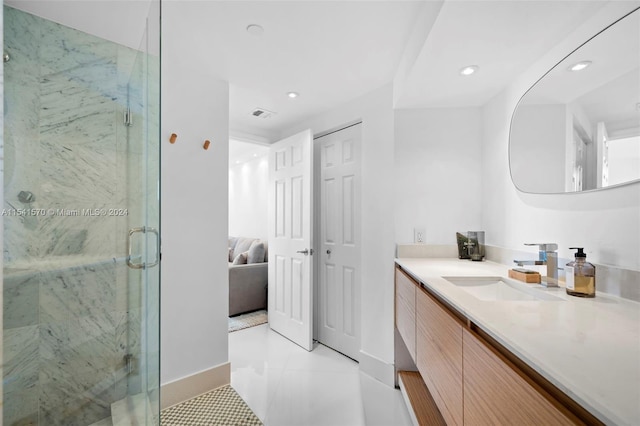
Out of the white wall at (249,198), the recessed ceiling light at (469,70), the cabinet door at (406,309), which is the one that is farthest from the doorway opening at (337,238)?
the white wall at (249,198)

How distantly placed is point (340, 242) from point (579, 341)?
6.92ft

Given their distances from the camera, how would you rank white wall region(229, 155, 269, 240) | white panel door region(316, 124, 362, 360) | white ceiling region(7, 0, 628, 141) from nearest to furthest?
white ceiling region(7, 0, 628, 141)
white panel door region(316, 124, 362, 360)
white wall region(229, 155, 269, 240)

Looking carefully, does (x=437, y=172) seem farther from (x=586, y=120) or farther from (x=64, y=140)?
(x=64, y=140)

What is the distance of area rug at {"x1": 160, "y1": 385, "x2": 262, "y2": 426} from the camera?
1766 millimetres

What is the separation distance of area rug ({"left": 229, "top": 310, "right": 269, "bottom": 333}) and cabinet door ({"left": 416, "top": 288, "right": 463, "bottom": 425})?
2.31 metres

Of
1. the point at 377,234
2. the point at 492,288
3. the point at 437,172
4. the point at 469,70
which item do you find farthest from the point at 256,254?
the point at 469,70

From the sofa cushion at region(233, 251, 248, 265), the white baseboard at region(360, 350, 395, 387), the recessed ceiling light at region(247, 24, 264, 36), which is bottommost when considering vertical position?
the white baseboard at region(360, 350, 395, 387)

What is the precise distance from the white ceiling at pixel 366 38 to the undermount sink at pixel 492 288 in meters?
1.13

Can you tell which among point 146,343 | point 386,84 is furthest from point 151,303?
point 386,84

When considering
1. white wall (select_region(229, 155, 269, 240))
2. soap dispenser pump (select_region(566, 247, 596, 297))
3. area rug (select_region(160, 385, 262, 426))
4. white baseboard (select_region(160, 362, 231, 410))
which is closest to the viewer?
soap dispenser pump (select_region(566, 247, 596, 297))

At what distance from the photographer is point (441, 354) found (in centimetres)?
118

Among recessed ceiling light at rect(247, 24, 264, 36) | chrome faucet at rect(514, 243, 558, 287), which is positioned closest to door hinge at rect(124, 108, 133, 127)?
recessed ceiling light at rect(247, 24, 264, 36)

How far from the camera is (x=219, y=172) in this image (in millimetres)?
2238

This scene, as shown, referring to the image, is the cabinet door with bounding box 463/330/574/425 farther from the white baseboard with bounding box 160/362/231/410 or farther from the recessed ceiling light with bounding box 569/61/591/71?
the white baseboard with bounding box 160/362/231/410
